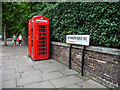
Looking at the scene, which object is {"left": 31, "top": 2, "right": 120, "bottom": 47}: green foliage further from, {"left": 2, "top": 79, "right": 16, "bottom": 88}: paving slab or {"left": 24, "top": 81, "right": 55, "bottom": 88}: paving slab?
{"left": 2, "top": 79, "right": 16, "bottom": 88}: paving slab

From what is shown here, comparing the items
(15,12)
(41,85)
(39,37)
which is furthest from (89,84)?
(15,12)

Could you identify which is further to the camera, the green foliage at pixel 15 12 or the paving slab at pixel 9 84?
the green foliage at pixel 15 12

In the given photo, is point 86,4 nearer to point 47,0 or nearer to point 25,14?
point 47,0

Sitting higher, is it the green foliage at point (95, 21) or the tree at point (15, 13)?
the tree at point (15, 13)

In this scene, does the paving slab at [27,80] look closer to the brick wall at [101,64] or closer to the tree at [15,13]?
the brick wall at [101,64]

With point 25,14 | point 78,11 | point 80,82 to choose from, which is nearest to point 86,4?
Answer: point 78,11

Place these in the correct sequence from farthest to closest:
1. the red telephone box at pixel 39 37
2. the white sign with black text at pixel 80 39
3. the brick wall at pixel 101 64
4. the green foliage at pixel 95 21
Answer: the red telephone box at pixel 39 37 < the white sign with black text at pixel 80 39 < the green foliage at pixel 95 21 < the brick wall at pixel 101 64

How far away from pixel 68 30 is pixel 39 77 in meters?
2.46

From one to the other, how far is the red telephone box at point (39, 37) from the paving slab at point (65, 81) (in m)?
2.73

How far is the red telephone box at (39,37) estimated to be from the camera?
17.4 feet

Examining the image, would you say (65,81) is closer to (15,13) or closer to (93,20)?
(93,20)

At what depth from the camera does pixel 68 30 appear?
4.49 meters

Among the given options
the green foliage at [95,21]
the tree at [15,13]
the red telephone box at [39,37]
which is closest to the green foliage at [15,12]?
the tree at [15,13]

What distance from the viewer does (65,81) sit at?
10.4ft
